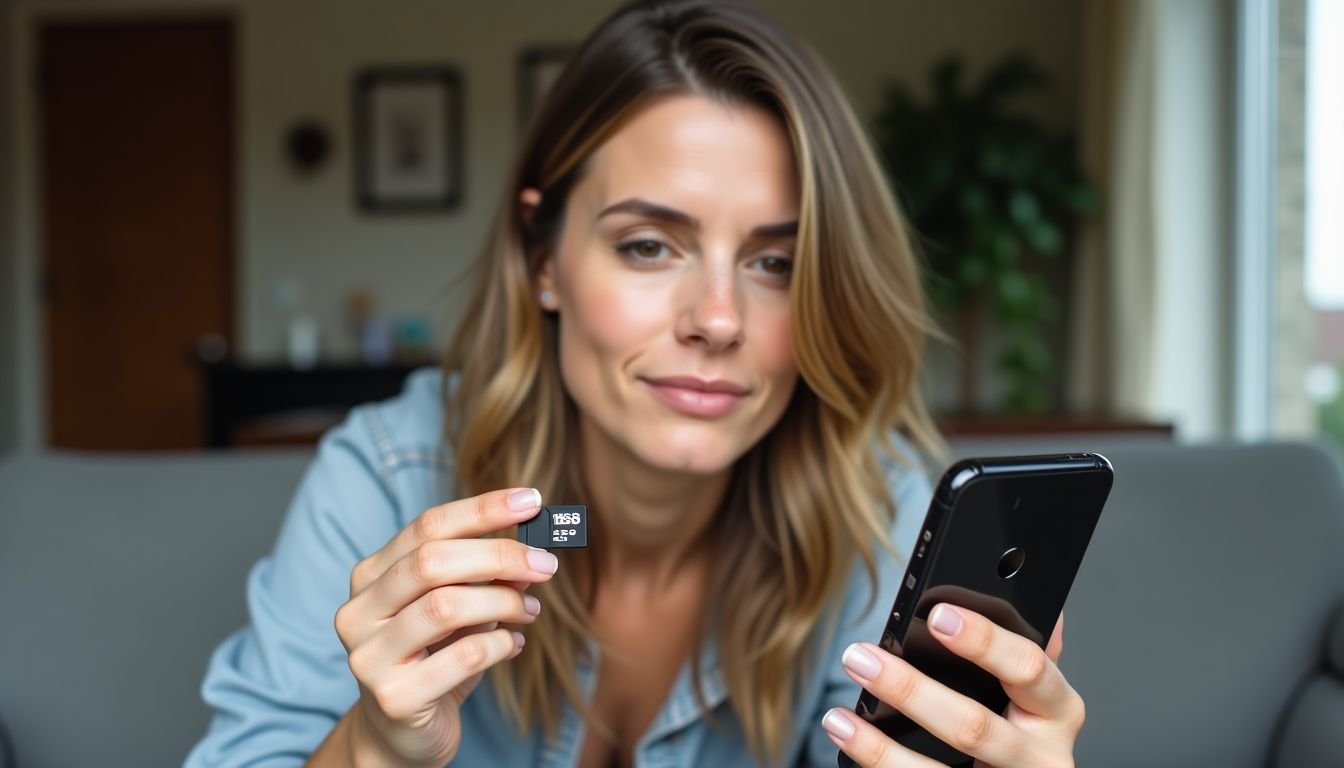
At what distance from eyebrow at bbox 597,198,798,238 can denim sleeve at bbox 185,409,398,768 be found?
1.33 ft

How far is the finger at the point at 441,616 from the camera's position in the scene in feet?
2.38

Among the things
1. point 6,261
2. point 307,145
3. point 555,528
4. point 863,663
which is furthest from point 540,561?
point 6,261

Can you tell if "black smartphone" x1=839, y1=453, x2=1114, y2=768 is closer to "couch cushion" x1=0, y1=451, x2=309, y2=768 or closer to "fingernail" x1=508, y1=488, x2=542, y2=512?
"fingernail" x1=508, y1=488, x2=542, y2=512

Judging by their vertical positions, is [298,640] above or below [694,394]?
below

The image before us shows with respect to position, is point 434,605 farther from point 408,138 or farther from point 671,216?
point 408,138

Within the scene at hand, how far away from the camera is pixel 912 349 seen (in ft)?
3.70

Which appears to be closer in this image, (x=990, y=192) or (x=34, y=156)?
(x=990, y=192)

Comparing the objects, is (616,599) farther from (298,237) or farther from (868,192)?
(298,237)

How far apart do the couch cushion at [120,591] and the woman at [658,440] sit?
0.17 meters

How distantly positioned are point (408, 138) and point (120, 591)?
459 cm

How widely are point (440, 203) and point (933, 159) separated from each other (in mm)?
2508

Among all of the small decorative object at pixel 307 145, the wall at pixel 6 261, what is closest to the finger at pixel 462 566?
the small decorative object at pixel 307 145

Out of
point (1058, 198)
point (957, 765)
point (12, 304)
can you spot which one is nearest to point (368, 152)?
point (12, 304)

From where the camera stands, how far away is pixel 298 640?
1.04m
